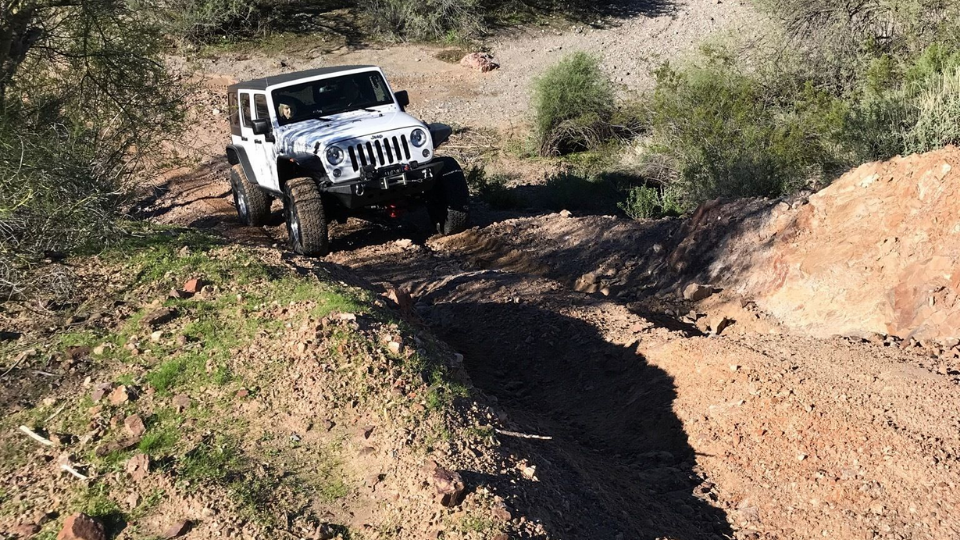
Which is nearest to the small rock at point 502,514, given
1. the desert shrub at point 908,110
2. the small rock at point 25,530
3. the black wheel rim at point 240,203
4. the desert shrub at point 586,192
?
the small rock at point 25,530

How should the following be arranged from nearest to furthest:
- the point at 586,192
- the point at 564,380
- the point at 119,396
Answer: the point at 119,396, the point at 564,380, the point at 586,192

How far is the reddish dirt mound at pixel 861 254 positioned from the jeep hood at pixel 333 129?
370 cm

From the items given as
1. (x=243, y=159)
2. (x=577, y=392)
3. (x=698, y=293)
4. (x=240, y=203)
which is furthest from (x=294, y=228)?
(x=577, y=392)

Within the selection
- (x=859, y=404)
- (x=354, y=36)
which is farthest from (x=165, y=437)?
(x=354, y=36)

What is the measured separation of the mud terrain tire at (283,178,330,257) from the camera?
9.60 meters

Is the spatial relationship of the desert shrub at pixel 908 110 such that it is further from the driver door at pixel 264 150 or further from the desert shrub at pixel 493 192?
the driver door at pixel 264 150

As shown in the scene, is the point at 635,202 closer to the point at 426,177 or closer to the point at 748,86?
the point at 748,86

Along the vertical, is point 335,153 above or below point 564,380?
above

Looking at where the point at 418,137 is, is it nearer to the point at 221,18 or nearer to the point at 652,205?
the point at 652,205

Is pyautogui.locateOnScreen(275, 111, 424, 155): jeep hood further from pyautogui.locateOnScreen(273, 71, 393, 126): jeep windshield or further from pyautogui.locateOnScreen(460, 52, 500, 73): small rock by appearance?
pyautogui.locateOnScreen(460, 52, 500, 73): small rock

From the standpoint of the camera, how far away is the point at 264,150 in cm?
1033

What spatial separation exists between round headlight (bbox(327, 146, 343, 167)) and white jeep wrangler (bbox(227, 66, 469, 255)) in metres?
0.01

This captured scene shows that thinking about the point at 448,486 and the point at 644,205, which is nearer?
the point at 448,486

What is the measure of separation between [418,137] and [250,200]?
8.64 ft
